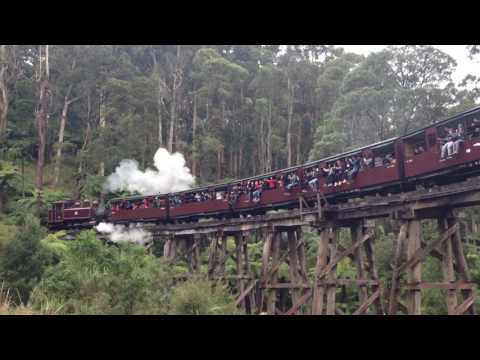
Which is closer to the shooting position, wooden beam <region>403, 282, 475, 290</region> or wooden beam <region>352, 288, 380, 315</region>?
wooden beam <region>403, 282, 475, 290</region>

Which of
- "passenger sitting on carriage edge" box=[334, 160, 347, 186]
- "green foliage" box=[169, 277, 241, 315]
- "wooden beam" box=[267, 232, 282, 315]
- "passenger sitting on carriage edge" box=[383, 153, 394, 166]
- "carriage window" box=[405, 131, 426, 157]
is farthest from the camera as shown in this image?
"wooden beam" box=[267, 232, 282, 315]

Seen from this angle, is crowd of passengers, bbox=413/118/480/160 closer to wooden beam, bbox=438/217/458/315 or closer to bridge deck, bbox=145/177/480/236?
bridge deck, bbox=145/177/480/236

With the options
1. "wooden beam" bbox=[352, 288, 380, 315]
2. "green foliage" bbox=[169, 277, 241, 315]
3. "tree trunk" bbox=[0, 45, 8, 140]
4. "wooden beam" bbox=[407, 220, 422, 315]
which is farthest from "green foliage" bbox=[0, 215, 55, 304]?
"tree trunk" bbox=[0, 45, 8, 140]

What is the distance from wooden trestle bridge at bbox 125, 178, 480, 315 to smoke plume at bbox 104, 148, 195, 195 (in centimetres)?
1378

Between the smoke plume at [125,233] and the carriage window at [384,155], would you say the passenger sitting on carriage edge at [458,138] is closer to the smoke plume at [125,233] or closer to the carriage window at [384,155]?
the carriage window at [384,155]

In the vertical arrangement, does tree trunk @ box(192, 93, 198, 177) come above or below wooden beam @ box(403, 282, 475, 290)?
above

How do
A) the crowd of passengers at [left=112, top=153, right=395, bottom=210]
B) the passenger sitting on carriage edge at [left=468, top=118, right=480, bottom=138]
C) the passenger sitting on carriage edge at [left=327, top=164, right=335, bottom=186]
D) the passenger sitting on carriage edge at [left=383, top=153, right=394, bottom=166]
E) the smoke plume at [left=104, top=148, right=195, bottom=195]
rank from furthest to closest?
the smoke plume at [left=104, top=148, right=195, bottom=195]
the passenger sitting on carriage edge at [left=327, top=164, right=335, bottom=186]
the crowd of passengers at [left=112, top=153, right=395, bottom=210]
the passenger sitting on carriage edge at [left=383, top=153, right=394, bottom=166]
the passenger sitting on carriage edge at [left=468, top=118, right=480, bottom=138]

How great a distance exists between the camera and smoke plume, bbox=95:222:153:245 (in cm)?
2625

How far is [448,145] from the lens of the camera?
1186 cm

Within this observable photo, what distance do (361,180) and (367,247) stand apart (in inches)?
89.7

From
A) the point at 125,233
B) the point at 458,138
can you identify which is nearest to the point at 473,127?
the point at 458,138

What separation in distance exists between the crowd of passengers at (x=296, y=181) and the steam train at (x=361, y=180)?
4 centimetres

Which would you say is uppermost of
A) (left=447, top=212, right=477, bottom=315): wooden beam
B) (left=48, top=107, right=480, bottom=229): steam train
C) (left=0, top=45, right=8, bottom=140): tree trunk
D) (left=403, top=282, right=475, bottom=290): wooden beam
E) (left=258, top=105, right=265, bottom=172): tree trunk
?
(left=0, top=45, right=8, bottom=140): tree trunk

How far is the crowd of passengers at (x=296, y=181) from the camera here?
49.0 ft
